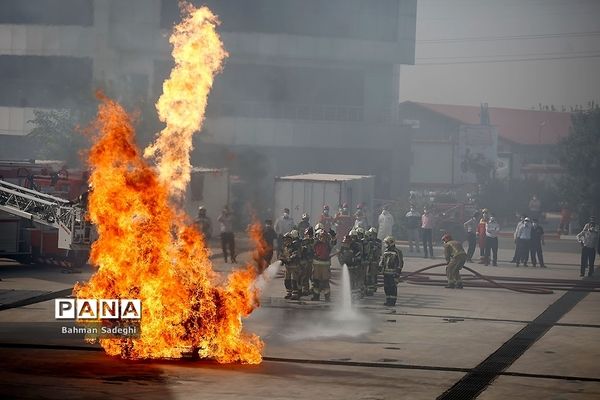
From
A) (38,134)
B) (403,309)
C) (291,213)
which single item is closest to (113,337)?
(403,309)

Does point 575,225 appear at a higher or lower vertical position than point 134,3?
lower

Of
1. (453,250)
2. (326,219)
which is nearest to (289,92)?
(326,219)

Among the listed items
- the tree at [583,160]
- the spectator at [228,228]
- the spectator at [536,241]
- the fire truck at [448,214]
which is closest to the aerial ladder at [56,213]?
the spectator at [228,228]

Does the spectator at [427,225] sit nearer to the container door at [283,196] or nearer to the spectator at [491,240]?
the spectator at [491,240]

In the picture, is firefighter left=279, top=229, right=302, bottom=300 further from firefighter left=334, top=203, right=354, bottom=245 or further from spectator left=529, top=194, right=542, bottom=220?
spectator left=529, top=194, right=542, bottom=220

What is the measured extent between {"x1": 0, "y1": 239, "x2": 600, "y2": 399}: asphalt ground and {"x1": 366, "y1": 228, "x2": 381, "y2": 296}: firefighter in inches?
15.6

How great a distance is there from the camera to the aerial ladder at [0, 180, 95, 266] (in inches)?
1080

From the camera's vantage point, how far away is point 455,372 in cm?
1669

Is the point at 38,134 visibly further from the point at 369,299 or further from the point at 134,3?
the point at 369,299

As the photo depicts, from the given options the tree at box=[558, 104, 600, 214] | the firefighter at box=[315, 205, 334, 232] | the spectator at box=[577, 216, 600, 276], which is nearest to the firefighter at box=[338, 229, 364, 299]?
the spectator at box=[577, 216, 600, 276]

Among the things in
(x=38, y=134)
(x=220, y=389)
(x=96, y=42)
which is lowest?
(x=220, y=389)

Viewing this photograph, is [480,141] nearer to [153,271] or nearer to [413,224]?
[413,224]

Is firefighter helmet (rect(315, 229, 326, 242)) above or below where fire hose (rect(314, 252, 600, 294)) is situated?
above

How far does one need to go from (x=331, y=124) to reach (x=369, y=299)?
4375 centimetres
